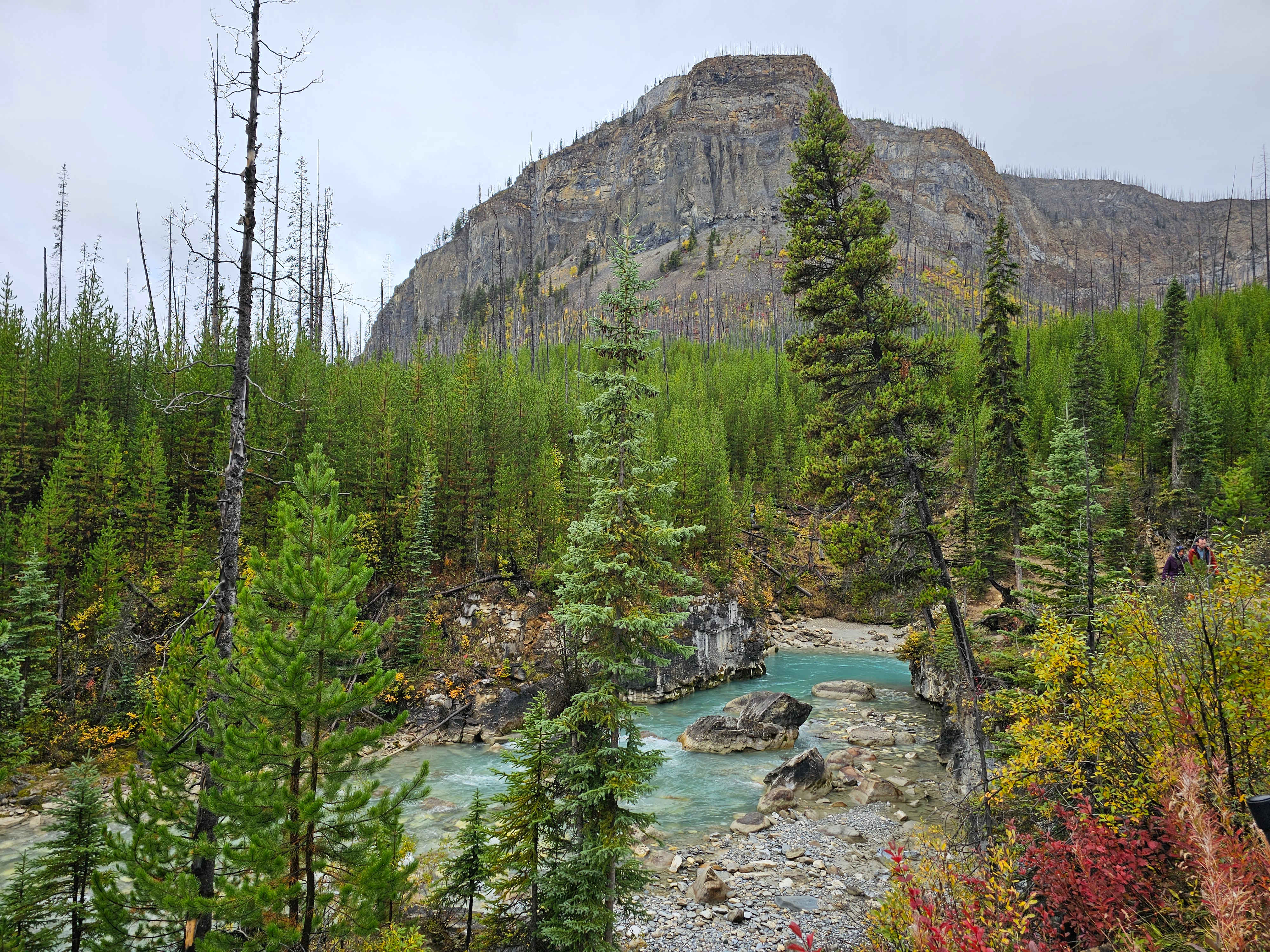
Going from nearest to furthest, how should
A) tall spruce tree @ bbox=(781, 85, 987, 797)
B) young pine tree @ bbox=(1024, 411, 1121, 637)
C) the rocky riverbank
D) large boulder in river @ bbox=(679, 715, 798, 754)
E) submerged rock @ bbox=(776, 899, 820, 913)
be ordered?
the rocky riverbank → submerged rock @ bbox=(776, 899, 820, 913) → tall spruce tree @ bbox=(781, 85, 987, 797) → young pine tree @ bbox=(1024, 411, 1121, 637) → large boulder in river @ bbox=(679, 715, 798, 754)

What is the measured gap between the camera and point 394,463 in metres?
30.8

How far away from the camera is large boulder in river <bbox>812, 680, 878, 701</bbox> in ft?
91.6

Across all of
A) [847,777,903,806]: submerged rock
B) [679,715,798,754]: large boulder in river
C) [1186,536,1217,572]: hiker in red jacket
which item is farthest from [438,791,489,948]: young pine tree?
[679,715,798,754]: large boulder in river

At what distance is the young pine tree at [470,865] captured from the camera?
9617mm

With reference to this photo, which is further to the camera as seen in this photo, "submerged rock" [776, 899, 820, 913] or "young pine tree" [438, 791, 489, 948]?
"submerged rock" [776, 899, 820, 913]

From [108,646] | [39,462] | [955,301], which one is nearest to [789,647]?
[108,646]

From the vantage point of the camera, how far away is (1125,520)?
1230 inches

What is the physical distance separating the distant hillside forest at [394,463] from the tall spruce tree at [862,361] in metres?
1.14

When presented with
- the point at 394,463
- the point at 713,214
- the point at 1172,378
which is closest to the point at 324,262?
the point at 394,463

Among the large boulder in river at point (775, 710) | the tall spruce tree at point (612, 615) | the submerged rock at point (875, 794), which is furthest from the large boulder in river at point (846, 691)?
the tall spruce tree at point (612, 615)

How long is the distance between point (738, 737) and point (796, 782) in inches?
174

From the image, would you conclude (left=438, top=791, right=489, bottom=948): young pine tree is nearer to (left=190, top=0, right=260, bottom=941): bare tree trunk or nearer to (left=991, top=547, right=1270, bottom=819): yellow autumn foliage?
(left=190, top=0, right=260, bottom=941): bare tree trunk

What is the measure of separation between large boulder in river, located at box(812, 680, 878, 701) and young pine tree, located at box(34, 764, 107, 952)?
2685 cm

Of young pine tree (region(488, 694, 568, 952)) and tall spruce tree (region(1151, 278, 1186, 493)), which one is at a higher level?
tall spruce tree (region(1151, 278, 1186, 493))
